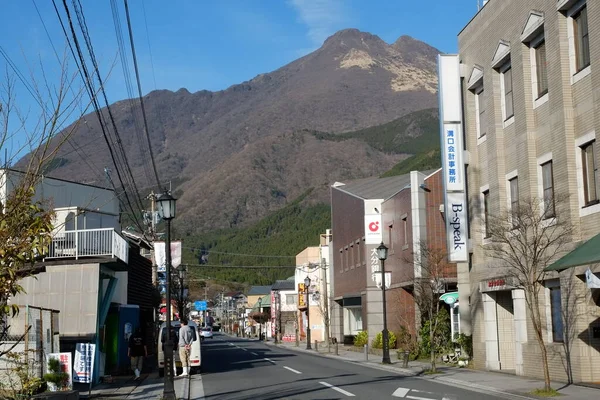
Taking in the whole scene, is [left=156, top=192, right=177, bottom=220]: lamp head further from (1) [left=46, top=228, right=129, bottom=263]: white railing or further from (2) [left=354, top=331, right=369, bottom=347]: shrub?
(2) [left=354, top=331, right=369, bottom=347]: shrub

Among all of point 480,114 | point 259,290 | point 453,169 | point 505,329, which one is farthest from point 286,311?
point 505,329

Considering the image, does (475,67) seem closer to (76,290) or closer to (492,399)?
(492,399)

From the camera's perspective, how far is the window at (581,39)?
20.8 meters

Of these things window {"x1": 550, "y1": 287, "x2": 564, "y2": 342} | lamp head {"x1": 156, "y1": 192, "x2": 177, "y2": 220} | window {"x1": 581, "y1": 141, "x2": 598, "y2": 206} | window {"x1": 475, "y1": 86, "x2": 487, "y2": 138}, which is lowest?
window {"x1": 550, "y1": 287, "x2": 564, "y2": 342}

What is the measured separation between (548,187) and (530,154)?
4.10 ft

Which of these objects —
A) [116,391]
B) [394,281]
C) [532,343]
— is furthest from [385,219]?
[116,391]

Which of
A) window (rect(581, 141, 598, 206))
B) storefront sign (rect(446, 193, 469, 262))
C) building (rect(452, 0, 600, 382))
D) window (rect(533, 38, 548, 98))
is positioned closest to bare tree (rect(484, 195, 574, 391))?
building (rect(452, 0, 600, 382))

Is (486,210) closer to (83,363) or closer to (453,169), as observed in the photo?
(453,169)

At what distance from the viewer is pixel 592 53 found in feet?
65.8

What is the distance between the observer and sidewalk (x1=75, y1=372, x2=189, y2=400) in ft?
67.5

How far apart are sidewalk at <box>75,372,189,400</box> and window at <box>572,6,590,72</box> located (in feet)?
44.9

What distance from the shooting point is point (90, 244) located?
1057 inches

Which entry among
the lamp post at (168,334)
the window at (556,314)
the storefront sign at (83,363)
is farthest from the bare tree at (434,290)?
the storefront sign at (83,363)

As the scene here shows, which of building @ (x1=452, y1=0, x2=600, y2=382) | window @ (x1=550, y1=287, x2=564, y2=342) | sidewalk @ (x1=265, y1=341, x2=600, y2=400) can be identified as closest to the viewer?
sidewalk @ (x1=265, y1=341, x2=600, y2=400)
